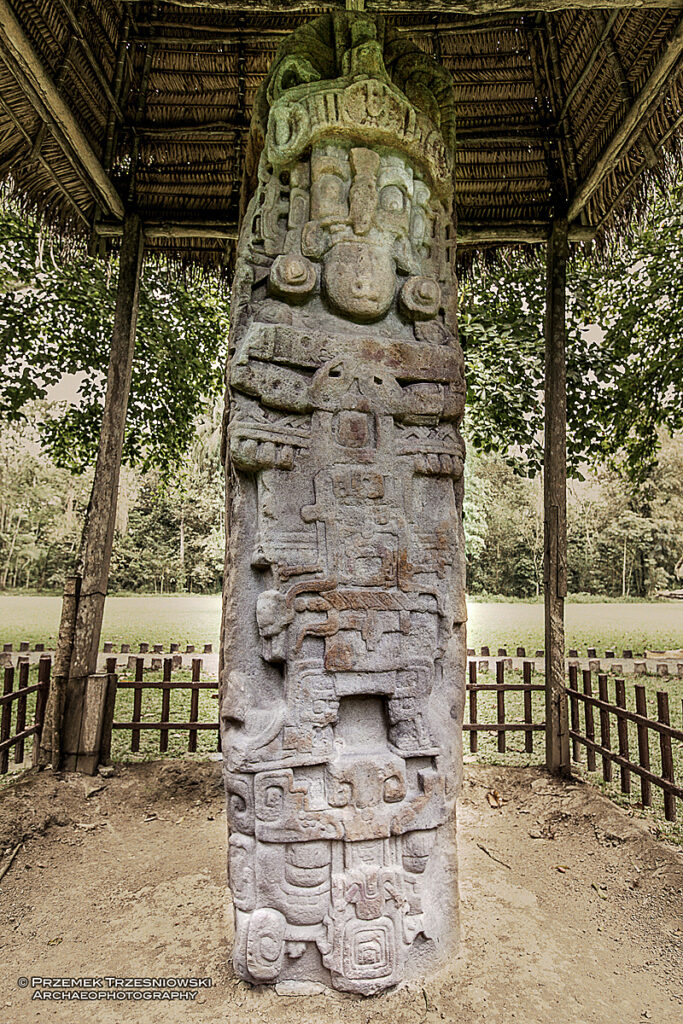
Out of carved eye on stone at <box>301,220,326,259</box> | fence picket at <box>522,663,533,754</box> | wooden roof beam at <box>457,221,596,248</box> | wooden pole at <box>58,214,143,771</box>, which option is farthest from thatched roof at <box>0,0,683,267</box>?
fence picket at <box>522,663,533,754</box>

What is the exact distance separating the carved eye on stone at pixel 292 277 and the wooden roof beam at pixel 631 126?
2946 mm

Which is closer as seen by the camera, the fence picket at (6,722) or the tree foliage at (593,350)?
the fence picket at (6,722)

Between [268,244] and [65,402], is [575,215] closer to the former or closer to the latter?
[268,244]

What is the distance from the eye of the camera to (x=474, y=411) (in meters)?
7.57

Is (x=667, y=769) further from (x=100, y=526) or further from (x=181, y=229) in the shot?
(x=181, y=229)

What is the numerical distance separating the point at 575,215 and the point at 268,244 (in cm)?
368

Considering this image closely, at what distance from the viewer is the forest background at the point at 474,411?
696cm

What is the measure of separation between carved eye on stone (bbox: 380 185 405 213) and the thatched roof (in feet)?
7.43

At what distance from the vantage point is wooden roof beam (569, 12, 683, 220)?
4.24 m

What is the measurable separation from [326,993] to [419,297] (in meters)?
3.29

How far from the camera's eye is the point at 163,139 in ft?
19.8


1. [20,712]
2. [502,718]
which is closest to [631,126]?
[502,718]

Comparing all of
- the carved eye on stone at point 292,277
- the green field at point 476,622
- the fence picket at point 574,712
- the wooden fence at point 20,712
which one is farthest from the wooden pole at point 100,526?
the fence picket at point 574,712

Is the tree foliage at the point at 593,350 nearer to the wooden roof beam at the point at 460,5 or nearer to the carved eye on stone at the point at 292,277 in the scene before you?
the wooden roof beam at the point at 460,5
